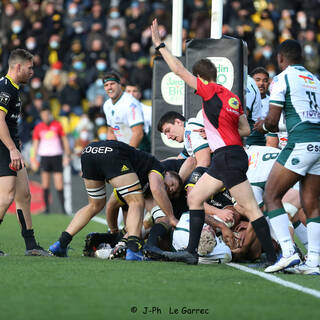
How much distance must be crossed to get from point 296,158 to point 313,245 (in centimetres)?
84

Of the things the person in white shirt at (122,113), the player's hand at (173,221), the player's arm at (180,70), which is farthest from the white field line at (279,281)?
the person in white shirt at (122,113)

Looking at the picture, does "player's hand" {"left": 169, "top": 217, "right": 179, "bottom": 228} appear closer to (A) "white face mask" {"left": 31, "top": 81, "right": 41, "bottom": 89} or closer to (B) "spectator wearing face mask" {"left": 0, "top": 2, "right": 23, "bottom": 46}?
(A) "white face mask" {"left": 31, "top": 81, "right": 41, "bottom": 89}

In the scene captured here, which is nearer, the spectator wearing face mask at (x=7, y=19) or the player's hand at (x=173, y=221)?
the player's hand at (x=173, y=221)

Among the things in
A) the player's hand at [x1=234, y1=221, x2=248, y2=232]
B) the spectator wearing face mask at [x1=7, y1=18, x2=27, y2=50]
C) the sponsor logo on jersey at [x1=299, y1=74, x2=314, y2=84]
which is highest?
the spectator wearing face mask at [x1=7, y1=18, x2=27, y2=50]

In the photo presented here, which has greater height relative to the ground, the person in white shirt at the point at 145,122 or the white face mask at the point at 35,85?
the white face mask at the point at 35,85

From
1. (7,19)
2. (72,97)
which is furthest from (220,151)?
(7,19)

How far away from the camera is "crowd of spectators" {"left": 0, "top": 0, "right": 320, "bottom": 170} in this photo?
2131cm

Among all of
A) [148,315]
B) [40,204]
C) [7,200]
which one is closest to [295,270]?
[148,315]

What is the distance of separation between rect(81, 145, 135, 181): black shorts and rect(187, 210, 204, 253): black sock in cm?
107

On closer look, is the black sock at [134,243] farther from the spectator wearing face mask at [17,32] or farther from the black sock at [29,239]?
the spectator wearing face mask at [17,32]

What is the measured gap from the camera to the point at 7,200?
29.7ft

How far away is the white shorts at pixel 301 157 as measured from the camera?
25.2ft

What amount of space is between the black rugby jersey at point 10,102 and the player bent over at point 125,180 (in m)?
0.82

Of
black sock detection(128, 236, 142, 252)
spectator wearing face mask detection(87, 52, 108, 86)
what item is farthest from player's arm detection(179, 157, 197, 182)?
spectator wearing face mask detection(87, 52, 108, 86)
